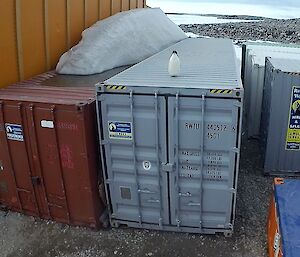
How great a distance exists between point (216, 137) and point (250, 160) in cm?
340

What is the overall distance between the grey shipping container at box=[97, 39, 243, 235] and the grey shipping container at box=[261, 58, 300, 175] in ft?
4.50

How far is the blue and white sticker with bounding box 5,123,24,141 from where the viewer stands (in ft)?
17.4

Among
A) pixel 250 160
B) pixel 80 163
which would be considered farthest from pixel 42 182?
pixel 250 160

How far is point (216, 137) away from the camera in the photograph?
183 inches

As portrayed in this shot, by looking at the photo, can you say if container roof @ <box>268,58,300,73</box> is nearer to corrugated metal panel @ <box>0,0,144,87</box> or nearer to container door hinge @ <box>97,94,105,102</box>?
container door hinge @ <box>97,94,105,102</box>

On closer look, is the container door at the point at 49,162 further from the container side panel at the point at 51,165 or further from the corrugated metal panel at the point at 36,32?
the corrugated metal panel at the point at 36,32

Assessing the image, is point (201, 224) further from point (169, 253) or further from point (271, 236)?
point (271, 236)

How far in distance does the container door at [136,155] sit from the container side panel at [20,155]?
130 centimetres

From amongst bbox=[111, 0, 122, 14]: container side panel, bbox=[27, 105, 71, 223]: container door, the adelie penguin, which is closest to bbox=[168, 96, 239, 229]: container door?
the adelie penguin

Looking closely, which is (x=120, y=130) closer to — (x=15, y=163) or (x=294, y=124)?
(x=15, y=163)

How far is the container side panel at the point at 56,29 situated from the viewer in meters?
7.39

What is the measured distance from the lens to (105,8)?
9922mm

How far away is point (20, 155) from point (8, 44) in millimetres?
2103

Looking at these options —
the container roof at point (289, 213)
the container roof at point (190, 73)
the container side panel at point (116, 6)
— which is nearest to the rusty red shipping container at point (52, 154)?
the container roof at point (190, 73)
